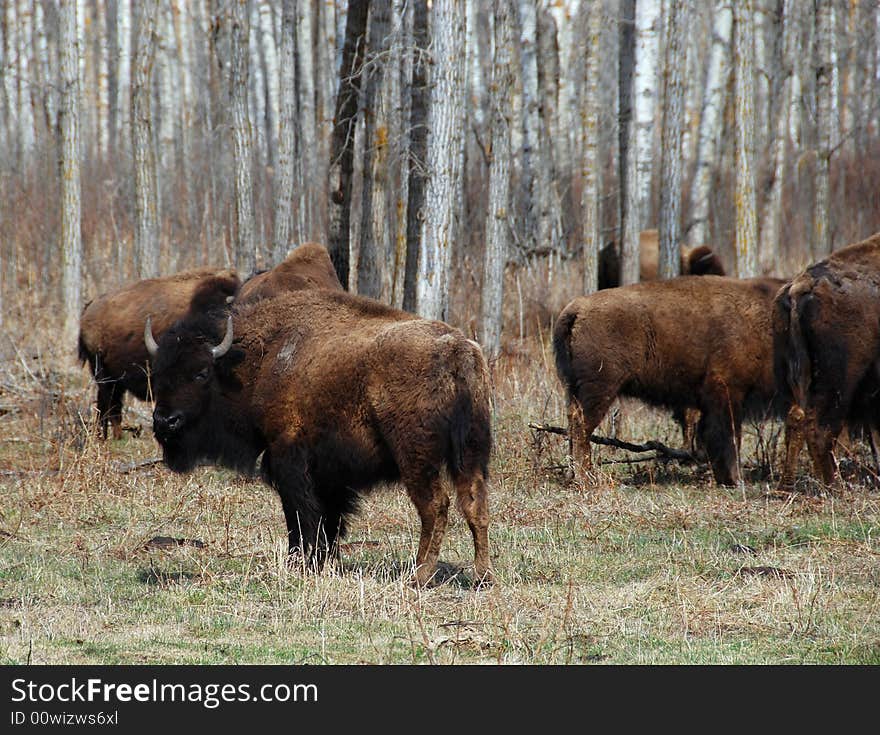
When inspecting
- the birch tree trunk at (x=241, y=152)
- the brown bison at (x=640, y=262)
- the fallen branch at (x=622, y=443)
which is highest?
the birch tree trunk at (x=241, y=152)

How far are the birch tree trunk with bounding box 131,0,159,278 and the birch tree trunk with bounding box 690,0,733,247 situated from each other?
31.3 ft

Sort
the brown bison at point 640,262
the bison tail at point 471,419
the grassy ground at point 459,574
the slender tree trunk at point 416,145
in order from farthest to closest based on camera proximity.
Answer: the brown bison at point 640,262 < the slender tree trunk at point 416,145 < the bison tail at point 471,419 < the grassy ground at point 459,574

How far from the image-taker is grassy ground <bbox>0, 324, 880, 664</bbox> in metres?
5.50

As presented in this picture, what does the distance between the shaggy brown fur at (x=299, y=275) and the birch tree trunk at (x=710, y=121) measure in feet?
35.0

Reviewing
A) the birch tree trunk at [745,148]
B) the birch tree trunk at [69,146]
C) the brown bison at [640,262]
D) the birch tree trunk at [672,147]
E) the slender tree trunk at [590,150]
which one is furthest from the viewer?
the brown bison at [640,262]

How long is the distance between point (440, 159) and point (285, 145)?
18.8 ft

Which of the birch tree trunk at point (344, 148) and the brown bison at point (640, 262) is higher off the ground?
the birch tree trunk at point (344, 148)

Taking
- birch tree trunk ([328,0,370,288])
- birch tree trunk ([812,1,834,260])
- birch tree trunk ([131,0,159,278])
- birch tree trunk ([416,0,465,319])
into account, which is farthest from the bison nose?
birch tree trunk ([812,1,834,260])

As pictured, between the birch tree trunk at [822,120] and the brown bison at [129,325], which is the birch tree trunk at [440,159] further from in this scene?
the birch tree trunk at [822,120]

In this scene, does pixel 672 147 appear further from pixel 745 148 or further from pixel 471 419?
pixel 471 419

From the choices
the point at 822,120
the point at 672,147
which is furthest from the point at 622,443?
the point at 822,120

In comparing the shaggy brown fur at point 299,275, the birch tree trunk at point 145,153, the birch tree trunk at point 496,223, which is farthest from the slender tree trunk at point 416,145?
the birch tree trunk at point 145,153

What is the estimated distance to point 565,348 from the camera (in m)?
11.2

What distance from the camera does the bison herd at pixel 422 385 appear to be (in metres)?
6.84
